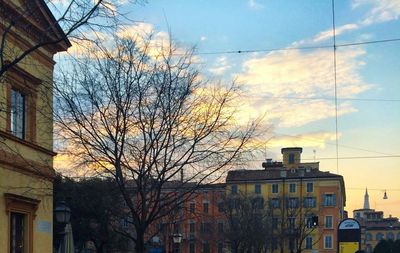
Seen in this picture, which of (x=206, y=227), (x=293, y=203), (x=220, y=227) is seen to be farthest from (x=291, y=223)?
(x=293, y=203)

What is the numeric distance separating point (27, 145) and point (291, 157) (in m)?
94.3

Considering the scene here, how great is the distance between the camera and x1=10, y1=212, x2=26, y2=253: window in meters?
19.8

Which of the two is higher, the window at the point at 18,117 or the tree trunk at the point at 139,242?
the window at the point at 18,117

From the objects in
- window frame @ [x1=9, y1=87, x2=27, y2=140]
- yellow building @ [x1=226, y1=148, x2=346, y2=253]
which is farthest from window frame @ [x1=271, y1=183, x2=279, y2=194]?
window frame @ [x1=9, y1=87, x2=27, y2=140]

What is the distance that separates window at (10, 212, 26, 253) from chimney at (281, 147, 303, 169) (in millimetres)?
92987

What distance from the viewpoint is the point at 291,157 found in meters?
112

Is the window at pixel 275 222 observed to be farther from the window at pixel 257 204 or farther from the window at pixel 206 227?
the window at pixel 206 227

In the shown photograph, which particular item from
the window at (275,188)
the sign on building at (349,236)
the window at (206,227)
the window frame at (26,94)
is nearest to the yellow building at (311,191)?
the window at (275,188)

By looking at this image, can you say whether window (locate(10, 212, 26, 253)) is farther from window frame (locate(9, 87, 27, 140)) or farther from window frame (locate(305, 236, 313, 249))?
window frame (locate(305, 236, 313, 249))

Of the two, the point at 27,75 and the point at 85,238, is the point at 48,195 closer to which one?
the point at 27,75

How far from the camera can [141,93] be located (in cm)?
2198

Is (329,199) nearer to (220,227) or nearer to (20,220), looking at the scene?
(220,227)

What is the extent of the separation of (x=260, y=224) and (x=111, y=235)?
18589 mm

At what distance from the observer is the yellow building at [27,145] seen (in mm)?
18656
